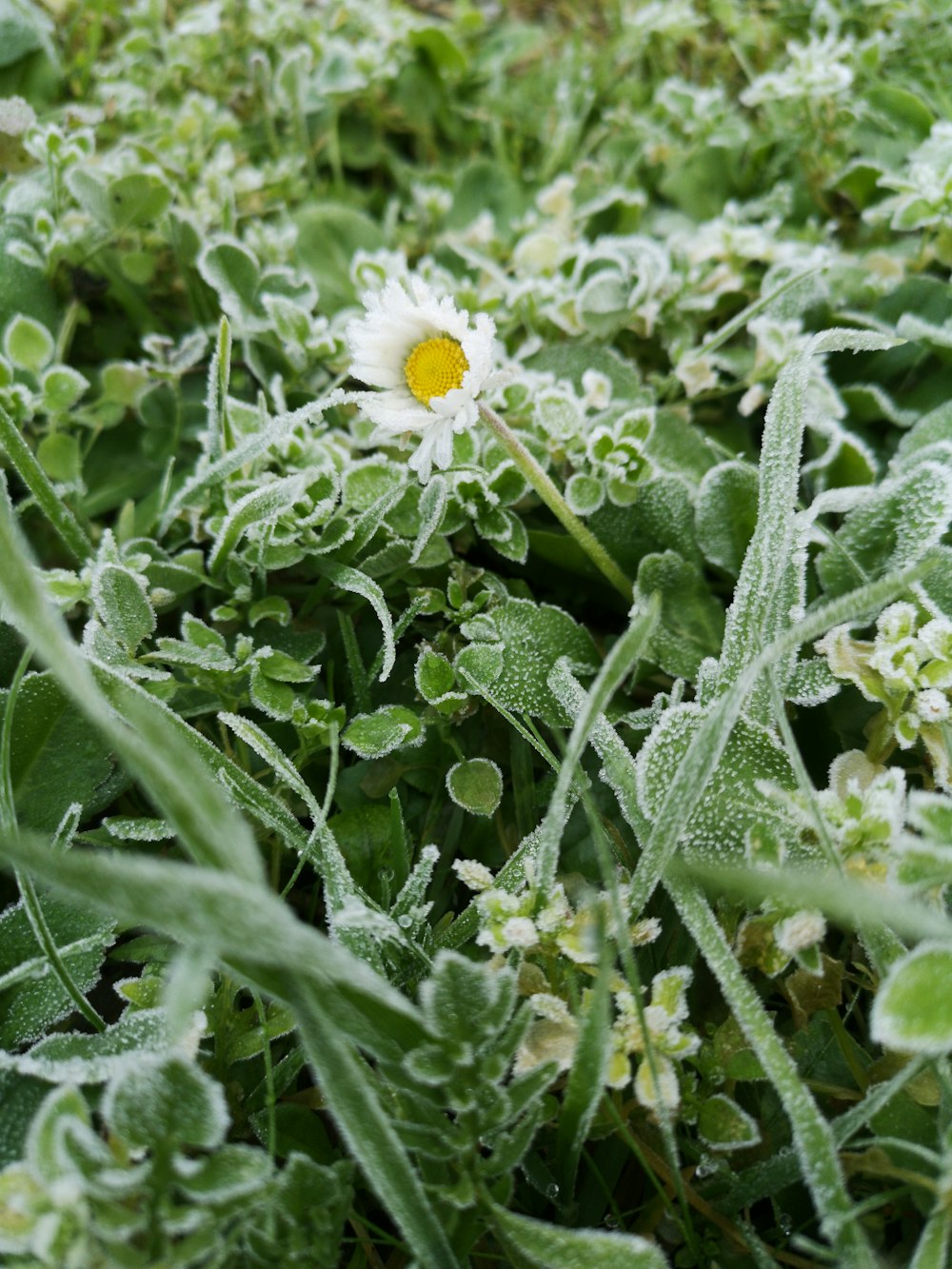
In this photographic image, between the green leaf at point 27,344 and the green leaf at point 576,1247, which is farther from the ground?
the green leaf at point 27,344

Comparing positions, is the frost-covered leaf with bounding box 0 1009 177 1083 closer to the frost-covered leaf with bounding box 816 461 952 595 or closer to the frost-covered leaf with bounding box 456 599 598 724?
the frost-covered leaf with bounding box 456 599 598 724

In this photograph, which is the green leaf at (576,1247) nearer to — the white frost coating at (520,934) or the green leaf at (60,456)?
the white frost coating at (520,934)

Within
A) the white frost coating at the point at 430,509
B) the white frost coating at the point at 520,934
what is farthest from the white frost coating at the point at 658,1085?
the white frost coating at the point at 430,509

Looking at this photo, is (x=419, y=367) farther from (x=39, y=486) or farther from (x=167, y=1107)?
(x=167, y=1107)

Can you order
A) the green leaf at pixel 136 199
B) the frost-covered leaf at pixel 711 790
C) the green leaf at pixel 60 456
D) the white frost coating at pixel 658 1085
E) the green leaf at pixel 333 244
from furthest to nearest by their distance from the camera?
the green leaf at pixel 333 244, the green leaf at pixel 136 199, the green leaf at pixel 60 456, the frost-covered leaf at pixel 711 790, the white frost coating at pixel 658 1085

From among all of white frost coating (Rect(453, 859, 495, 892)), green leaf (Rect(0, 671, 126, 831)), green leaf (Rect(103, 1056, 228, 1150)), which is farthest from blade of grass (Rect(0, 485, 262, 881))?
green leaf (Rect(0, 671, 126, 831))

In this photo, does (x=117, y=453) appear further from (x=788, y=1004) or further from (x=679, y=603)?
(x=788, y=1004)

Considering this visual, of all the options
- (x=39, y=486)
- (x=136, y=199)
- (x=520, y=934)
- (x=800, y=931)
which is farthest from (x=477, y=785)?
(x=136, y=199)
